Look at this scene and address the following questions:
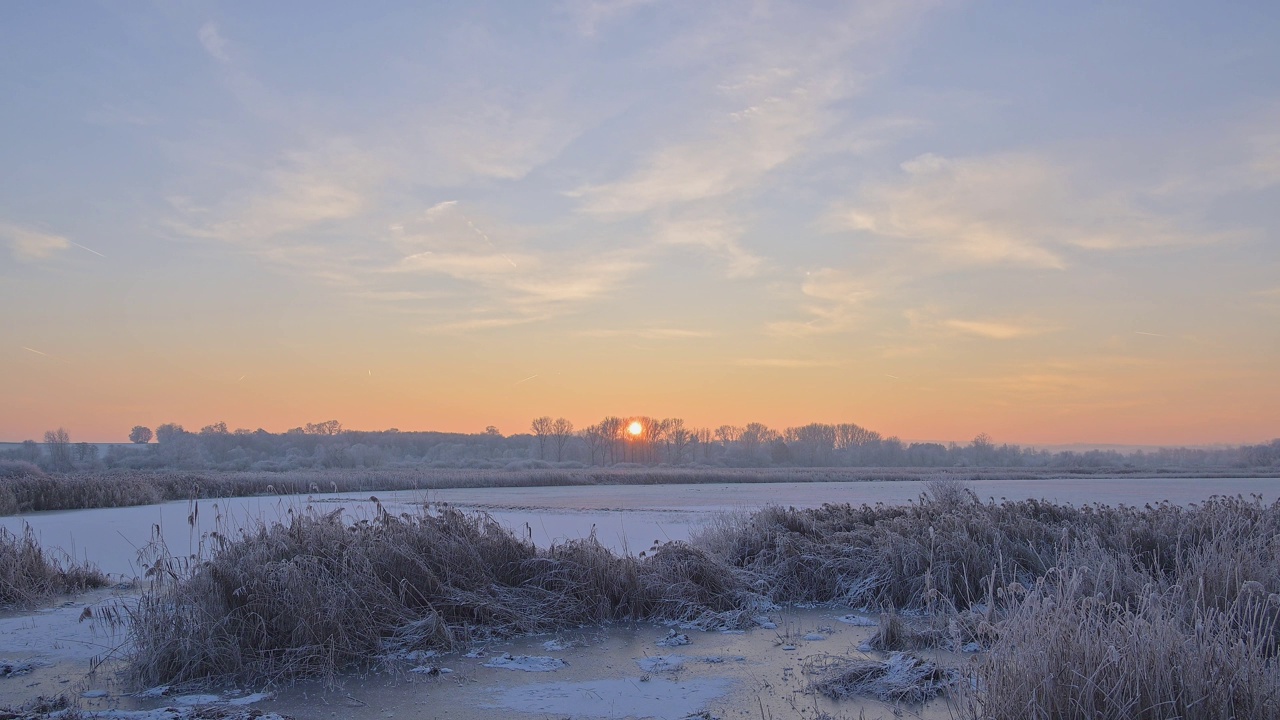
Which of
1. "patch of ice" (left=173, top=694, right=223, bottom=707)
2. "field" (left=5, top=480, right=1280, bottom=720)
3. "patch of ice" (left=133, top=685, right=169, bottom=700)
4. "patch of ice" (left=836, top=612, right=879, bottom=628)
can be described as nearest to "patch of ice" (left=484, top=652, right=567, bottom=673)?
"field" (left=5, top=480, right=1280, bottom=720)

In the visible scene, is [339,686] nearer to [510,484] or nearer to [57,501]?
[57,501]

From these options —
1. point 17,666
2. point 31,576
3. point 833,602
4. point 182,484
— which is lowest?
point 833,602

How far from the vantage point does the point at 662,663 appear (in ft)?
26.0

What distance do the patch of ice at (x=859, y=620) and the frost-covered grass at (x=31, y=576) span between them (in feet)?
32.8

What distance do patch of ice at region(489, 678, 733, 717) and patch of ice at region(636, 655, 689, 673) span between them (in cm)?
39

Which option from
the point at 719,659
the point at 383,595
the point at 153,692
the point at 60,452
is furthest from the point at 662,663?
the point at 60,452

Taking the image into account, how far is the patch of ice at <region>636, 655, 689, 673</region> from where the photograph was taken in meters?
7.70

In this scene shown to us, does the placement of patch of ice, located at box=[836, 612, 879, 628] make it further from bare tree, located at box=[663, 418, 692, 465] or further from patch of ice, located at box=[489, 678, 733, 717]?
bare tree, located at box=[663, 418, 692, 465]

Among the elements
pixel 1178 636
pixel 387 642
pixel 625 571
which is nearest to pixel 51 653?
pixel 387 642

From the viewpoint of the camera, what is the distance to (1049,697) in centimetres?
450

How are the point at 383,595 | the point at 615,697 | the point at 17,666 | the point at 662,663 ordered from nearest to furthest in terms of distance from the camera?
the point at 615,697 → the point at 17,666 → the point at 662,663 → the point at 383,595

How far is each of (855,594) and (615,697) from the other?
5.28m

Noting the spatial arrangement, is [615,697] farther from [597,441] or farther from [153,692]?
[597,441]

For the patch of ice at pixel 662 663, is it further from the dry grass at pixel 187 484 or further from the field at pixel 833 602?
the dry grass at pixel 187 484
